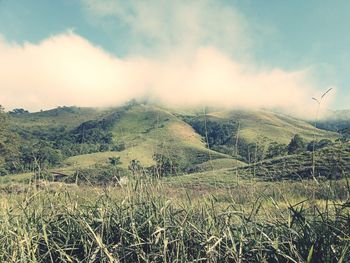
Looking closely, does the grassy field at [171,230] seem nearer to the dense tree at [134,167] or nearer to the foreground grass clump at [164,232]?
the foreground grass clump at [164,232]

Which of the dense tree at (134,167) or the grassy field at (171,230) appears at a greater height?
the dense tree at (134,167)

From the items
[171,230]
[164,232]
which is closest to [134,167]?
[171,230]

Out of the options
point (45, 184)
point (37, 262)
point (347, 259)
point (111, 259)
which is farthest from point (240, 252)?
point (45, 184)

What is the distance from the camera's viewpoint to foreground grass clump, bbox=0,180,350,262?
400cm

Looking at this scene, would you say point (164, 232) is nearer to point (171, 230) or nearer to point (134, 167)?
point (171, 230)

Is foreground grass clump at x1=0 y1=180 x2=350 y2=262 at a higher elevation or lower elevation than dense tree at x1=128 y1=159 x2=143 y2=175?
lower

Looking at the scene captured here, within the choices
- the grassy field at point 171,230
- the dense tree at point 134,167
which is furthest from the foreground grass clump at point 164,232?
the dense tree at point 134,167

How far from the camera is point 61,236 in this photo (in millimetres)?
5113

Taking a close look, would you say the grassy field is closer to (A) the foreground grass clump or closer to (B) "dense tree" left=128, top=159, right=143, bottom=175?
(A) the foreground grass clump

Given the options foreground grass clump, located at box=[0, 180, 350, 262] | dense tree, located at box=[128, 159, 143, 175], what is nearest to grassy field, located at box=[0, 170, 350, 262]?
foreground grass clump, located at box=[0, 180, 350, 262]

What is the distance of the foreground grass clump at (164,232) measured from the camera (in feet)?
13.1

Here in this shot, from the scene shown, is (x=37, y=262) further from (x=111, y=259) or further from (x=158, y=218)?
(x=158, y=218)

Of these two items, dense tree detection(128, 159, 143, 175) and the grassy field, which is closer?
the grassy field

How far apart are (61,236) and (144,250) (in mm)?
1248
